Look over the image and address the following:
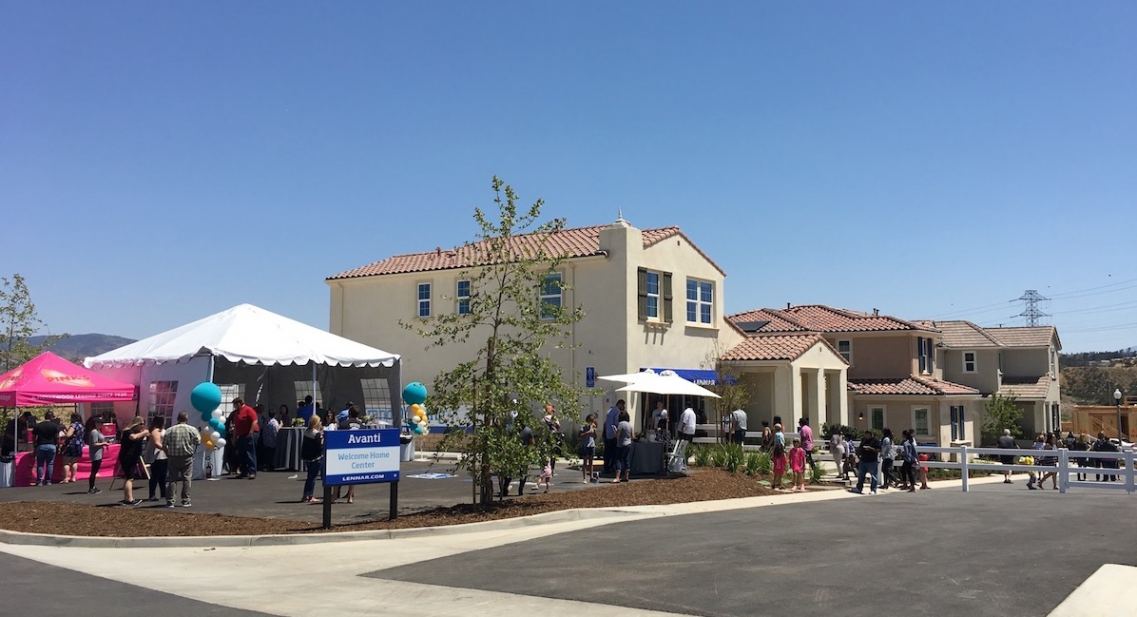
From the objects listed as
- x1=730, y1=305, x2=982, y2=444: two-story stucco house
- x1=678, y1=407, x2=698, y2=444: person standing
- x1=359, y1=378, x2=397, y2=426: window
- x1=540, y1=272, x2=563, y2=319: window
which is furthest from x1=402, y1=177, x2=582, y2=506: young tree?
x1=730, y1=305, x2=982, y2=444: two-story stucco house

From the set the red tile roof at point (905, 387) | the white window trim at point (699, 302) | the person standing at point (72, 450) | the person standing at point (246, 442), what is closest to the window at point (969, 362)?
the red tile roof at point (905, 387)

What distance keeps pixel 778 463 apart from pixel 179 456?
12416 mm

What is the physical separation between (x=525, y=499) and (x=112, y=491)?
28.5 feet

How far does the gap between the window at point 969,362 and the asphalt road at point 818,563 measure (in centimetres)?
3950

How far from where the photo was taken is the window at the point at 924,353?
1801 inches

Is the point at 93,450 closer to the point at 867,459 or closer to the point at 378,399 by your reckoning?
the point at 378,399

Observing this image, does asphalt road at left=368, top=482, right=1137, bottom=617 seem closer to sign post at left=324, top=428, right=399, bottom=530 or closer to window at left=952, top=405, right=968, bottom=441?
sign post at left=324, top=428, right=399, bottom=530

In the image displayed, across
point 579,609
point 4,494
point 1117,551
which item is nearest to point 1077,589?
point 1117,551

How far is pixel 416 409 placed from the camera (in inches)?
1185

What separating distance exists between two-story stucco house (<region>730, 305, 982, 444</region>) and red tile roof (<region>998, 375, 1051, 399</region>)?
7.24 m

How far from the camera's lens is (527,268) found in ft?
55.1

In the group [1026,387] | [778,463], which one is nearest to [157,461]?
[778,463]

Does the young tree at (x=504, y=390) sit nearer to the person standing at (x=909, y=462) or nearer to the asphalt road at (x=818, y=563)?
the asphalt road at (x=818, y=563)

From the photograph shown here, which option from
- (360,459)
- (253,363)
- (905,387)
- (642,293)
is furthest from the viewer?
(905,387)
